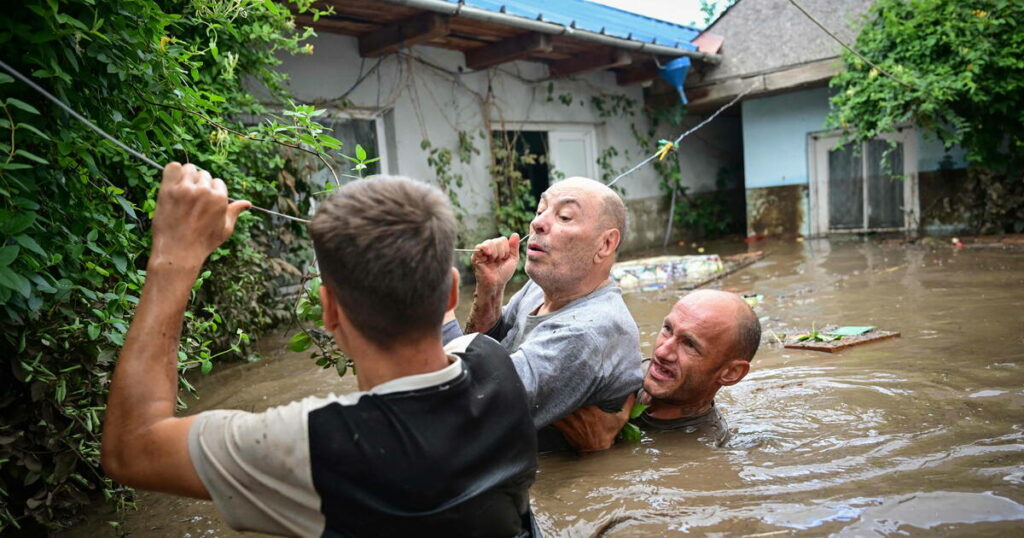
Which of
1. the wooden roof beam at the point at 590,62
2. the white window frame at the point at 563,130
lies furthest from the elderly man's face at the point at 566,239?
the wooden roof beam at the point at 590,62

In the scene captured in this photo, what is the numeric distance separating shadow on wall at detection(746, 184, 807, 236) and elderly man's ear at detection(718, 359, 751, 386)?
33.4 feet

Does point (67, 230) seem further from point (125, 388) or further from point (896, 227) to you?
point (896, 227)

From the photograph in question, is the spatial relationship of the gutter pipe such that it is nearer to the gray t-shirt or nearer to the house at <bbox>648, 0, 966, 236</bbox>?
the house at <bbox>648, 0, 966, 236</bbox>

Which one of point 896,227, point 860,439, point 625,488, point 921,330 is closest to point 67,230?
point 625,488

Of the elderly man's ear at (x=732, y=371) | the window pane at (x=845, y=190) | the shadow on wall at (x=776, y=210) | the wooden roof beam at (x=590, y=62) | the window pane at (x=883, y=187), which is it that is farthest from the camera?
the shadow on wall at (x=776, y=210)

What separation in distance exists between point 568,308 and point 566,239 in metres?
0.29

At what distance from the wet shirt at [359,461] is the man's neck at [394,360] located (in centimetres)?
3

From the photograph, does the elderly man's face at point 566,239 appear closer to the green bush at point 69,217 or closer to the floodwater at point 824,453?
the floodwater at point 824,453

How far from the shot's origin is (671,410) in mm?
3227

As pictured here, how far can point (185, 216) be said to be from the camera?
4.90ft

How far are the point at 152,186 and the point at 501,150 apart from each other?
275 inches

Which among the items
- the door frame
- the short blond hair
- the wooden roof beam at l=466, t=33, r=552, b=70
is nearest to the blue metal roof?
the wooden roof beam at l=466, t=33, r=552, b=70

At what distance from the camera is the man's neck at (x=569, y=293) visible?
A: 9.59ft

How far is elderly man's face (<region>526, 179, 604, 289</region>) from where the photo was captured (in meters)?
2.90
